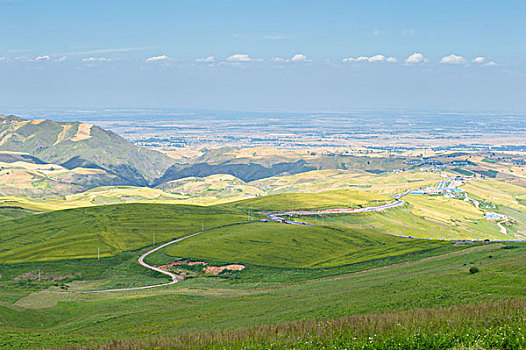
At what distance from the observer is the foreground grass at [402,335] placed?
17891 mm

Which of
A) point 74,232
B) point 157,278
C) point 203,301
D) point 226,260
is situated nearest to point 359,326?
point 203,301

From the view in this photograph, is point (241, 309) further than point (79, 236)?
No

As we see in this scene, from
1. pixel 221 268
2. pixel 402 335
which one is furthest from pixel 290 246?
pixel 402 335

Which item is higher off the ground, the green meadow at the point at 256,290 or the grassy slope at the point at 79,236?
the green meadow at the point at 256,290

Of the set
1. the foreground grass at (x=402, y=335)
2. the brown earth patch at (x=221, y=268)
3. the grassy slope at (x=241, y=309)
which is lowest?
the brown earth patch at (x=221, y=268)

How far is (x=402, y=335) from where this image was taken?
62.8 ft

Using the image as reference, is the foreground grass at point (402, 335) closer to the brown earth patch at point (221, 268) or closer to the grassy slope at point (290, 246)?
the grassy slope at point (290, 246)

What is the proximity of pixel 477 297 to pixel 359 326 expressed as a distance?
64.2 ft

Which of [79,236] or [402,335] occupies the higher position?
[402,335]

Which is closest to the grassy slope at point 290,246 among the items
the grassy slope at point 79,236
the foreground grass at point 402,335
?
the grassy slope at point 79,236

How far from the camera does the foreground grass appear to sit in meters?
17.9

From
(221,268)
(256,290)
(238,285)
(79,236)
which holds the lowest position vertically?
(79,236)

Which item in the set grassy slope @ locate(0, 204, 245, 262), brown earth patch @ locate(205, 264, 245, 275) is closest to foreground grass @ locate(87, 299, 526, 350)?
brown earth patch @ locate(205, 264, 245, 275)

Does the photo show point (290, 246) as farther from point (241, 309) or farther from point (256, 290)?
point (241, 309)
